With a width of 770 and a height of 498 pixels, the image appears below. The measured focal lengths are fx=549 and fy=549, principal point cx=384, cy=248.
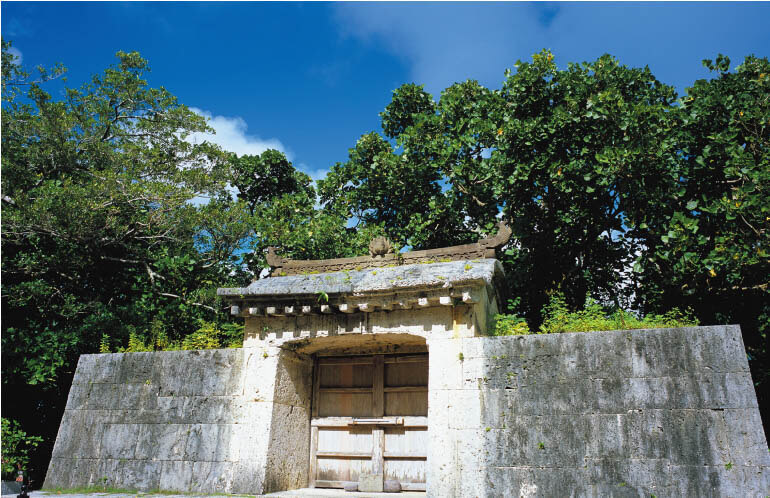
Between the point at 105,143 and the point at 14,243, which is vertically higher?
the point at 105,143

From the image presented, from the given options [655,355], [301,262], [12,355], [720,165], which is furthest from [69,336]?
[720,165]

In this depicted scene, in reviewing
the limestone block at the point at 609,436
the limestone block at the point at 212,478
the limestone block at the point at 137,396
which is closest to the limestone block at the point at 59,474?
the limestone block at the point at 137,396

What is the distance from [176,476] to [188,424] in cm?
83

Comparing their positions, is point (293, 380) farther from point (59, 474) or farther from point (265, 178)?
point (265, 178)

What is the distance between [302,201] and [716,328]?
45.7 ft

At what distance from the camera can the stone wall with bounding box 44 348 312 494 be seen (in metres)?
9.05

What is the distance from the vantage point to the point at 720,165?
11336 millimetres

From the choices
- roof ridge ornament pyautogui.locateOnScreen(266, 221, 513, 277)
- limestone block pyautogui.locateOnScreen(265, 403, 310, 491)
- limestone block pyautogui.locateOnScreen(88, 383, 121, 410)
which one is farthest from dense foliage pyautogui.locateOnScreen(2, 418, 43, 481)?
roof ridge ornament pyautogui.locateOnScreen(266, 221, 513, 277)

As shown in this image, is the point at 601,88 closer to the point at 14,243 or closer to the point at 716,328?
the point at 716,328

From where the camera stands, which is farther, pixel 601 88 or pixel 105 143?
pixel 105 143

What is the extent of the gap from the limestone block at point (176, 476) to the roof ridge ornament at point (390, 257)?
3.72m

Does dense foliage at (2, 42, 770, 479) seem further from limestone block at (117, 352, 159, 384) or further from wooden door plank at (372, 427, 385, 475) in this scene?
wooden door plank at (372, 427, 385, 475)

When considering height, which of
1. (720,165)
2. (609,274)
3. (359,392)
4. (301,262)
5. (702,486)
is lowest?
(702,486)

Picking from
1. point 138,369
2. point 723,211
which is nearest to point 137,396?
point 138,369
